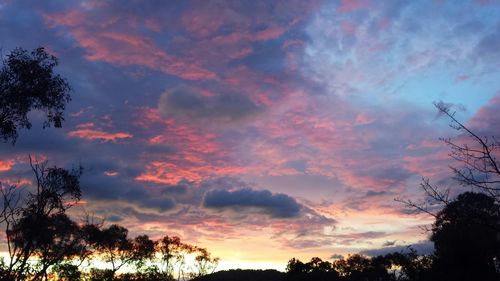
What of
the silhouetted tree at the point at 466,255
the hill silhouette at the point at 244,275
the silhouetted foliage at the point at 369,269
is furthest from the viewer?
the hill silhouette at the point at 244,275

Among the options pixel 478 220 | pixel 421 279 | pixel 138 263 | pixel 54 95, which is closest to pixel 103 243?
pixel 138 263

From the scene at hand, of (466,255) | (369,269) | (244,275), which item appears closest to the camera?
(466,255)

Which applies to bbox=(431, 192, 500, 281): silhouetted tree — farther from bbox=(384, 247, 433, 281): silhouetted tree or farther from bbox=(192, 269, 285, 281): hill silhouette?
bbox=(192, 269, 285, 281): hill silhouette

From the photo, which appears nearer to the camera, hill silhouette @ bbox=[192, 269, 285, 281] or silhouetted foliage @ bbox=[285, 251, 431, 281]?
silhouetted foliage @ bbox=[285, 251, 431, 281]

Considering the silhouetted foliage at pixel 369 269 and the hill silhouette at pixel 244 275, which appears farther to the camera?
the hill silhouette at pixel 244 275

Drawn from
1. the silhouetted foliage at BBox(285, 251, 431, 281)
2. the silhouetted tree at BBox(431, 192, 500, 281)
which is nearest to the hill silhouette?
the silhouetted foliage at BBox(285, 251, 431, 281)

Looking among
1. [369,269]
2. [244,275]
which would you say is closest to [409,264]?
[369,269]

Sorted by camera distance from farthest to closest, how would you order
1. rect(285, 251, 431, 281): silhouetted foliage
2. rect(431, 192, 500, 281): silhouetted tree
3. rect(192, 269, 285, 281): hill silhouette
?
rect(192, 269, 285, 281): hill silhouette → rect(285, 251, 431, 281): silhouetted foliage → rect(431, 192, 500, 281): silhouetted tree

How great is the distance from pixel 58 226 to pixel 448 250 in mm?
44814

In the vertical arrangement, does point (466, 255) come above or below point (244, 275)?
above

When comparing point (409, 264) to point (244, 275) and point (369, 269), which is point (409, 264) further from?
point (244, 275)

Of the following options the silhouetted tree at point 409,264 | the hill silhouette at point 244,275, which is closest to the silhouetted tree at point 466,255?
the silhouetted tree at point 409,264

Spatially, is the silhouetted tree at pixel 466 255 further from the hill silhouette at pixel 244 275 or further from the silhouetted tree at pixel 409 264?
the hill silhouette at pixel 244 275

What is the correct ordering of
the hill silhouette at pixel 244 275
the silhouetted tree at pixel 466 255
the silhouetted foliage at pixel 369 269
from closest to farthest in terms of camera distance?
the silhouetted tree at pixel 466 255 < the silhouetted foliage at pixel 369 269 < the hill silhouette at pixel 244 275
